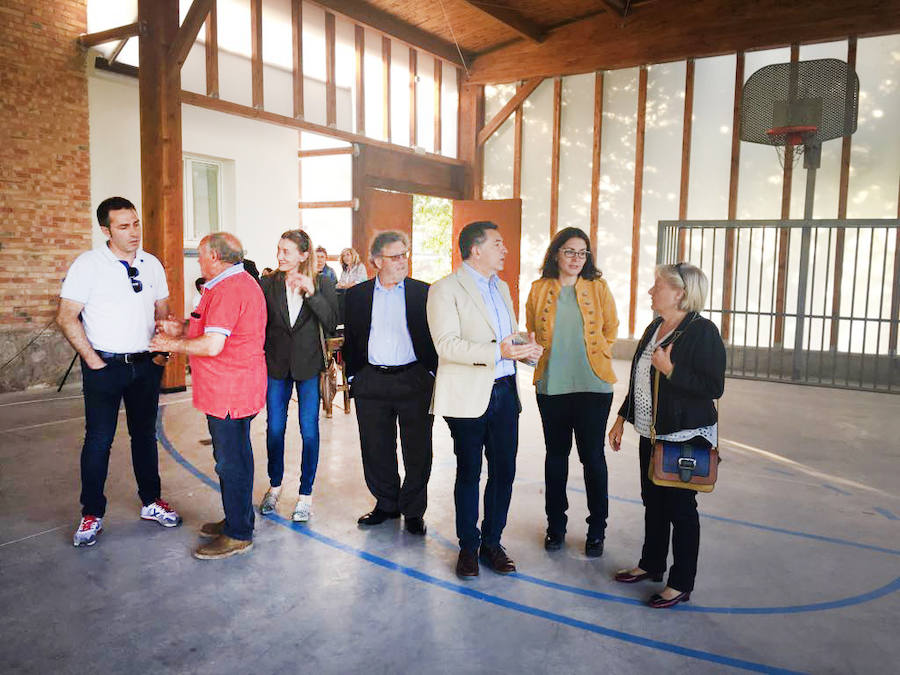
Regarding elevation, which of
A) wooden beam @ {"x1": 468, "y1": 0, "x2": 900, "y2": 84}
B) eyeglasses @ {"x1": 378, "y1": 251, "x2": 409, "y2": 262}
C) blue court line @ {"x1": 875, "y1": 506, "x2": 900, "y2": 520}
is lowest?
blue court line @ {"x1": 875, "y1": 506, "x2": 900, "y2": 520}

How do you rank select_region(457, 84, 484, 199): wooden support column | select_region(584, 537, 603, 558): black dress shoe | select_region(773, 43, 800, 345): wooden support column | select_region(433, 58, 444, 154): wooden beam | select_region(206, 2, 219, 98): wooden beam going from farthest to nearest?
select_region(457, 84, 484, 199): wooden support column
select_region(433, 58, 444, 154): wooden beam
select_region(773, 43, 800, 345): wooden support column
select_region(206, 2, 219, 98): wooden beam
select_region(584, 537, 603, 558): black dress shoe

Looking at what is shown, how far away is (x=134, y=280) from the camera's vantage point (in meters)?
3.46

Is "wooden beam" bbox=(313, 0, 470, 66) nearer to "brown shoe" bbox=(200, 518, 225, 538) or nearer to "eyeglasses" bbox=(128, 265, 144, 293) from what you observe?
"eyeglasses" bbox=(128, 265, 144, 293)

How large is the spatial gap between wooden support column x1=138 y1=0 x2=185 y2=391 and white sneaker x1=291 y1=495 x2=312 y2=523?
391cm

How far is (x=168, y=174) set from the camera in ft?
22.7

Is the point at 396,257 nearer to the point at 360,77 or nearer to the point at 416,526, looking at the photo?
the point at 416,526

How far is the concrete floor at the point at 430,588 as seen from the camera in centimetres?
255

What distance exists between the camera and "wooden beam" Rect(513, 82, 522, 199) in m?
11.4

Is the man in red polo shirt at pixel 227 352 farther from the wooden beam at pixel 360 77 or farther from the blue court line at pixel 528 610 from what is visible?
the wooden beam at pixel 360 77

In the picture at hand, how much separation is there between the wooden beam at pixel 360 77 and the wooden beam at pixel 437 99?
1672 mm

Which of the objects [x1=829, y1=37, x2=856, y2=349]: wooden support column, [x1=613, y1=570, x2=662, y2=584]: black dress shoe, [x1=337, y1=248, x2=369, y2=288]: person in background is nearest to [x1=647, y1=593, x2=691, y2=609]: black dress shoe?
[x1=613, y1=570, x2=662, y2=584]: black dress shoe

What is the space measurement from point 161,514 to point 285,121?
631 centimetres

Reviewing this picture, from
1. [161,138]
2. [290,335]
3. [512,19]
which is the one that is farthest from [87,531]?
[512,19]

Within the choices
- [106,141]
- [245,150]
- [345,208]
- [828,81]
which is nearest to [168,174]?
[106,141]
